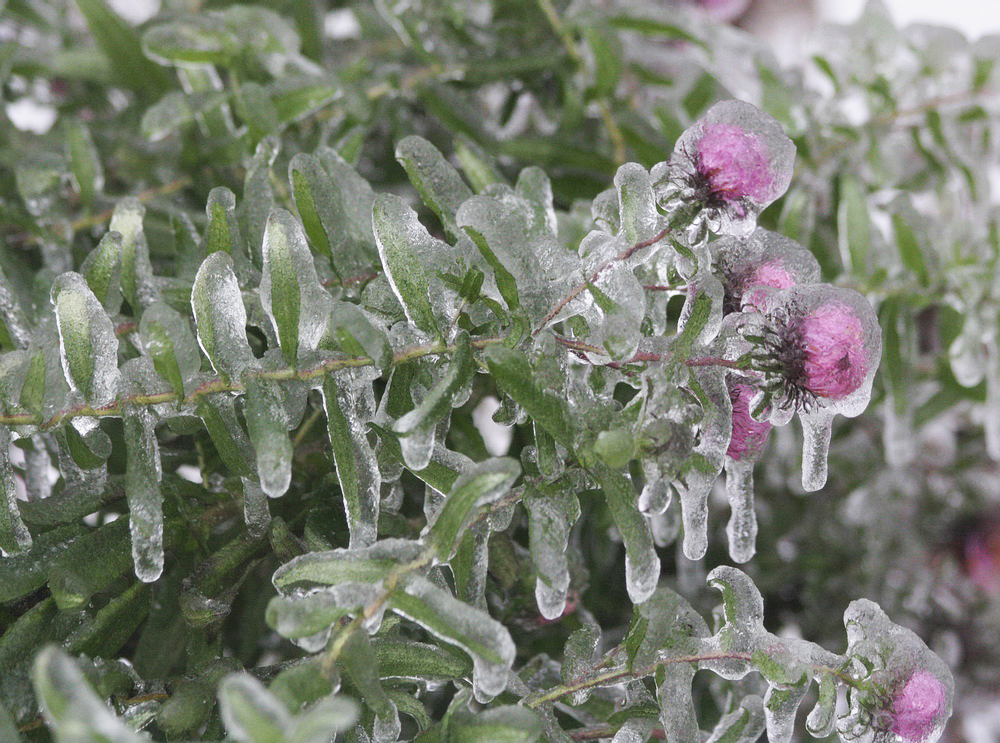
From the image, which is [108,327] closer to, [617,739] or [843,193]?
[617,739]

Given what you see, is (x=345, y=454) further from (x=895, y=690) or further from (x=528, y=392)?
(x=895, y=690)

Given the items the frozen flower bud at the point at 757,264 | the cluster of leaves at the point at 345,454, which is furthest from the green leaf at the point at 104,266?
the frozen flower bud at the point at 757,264

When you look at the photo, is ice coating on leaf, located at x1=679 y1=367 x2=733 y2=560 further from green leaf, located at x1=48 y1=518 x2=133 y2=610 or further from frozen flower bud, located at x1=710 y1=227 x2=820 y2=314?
green leaf, located at x1=48 y1=518 x2=133 y2=610

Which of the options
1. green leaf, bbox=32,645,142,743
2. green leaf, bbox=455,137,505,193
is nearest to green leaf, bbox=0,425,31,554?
green leaf, bbox=32,645,142,743

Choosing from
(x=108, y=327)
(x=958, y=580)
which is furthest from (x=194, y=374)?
(x=958, y=580)

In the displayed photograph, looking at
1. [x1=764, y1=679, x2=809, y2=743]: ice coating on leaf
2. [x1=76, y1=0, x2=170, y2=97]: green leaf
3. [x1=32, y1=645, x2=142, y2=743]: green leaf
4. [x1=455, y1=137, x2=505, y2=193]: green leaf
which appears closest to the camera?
[x1=32, y1=645, x2=142, y2=743]: green leaf

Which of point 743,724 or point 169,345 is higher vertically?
point 169,345

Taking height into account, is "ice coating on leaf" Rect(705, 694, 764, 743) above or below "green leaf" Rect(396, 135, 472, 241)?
below

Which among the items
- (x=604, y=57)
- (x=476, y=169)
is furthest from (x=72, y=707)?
(x=604, y=57)
